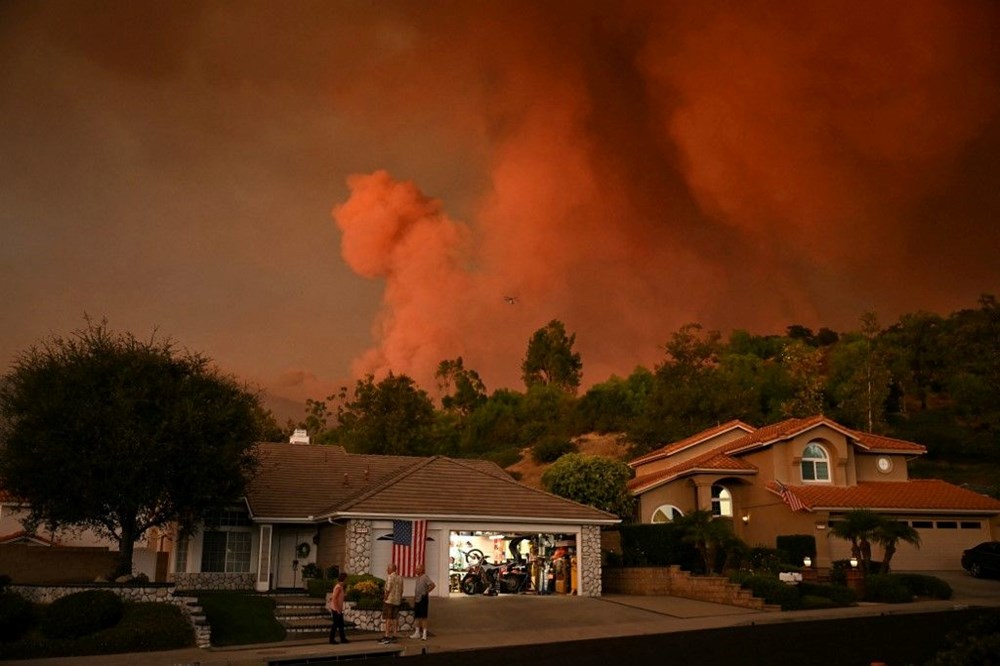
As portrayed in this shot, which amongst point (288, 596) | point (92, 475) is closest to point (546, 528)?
point (288, 596)

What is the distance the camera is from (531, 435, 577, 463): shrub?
81625 millimetres

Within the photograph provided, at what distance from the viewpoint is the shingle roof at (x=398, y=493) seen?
97.0ft

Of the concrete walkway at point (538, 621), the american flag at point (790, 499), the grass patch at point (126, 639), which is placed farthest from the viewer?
the american flag at point (790, 499)

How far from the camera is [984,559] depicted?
1350 inches

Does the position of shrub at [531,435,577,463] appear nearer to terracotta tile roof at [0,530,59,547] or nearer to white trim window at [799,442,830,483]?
white trim window at [799,442,830,483]

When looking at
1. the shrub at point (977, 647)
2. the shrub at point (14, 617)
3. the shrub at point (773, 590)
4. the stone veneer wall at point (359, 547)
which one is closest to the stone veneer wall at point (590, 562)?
the shrub at point (773, 590)

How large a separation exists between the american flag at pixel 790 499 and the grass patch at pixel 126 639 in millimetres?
25697

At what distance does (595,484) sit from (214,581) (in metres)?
19.3

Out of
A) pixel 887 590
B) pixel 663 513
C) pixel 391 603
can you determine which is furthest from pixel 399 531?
pixel 663 513

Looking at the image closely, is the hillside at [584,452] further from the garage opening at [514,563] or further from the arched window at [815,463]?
the garage opening at [514,563]

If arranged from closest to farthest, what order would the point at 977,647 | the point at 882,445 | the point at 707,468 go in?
the point at 977,647, the point at 707,468, the point at 882,445

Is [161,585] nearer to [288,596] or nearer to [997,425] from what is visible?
[288,596]

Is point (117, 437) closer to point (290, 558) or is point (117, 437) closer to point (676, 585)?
point (290, 558)

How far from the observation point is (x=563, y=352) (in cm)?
11094
